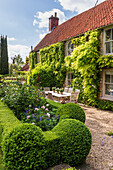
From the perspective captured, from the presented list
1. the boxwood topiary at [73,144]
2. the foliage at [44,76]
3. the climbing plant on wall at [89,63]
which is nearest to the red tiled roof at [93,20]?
the climbing plant on wall at [89,63]

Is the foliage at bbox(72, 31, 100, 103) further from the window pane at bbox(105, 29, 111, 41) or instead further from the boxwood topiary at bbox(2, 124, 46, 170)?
the boxwood topiary at bbox(2, 124, 46, 170)

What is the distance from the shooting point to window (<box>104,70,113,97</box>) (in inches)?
320

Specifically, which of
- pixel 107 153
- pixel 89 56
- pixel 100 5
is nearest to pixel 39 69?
pixel 89 56

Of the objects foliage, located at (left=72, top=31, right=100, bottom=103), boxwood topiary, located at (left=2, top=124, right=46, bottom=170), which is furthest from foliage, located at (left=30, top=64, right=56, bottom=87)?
boxwood topiary, located at (left=2, top=124, right=46, bottom=170)

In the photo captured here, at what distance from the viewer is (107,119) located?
623cm

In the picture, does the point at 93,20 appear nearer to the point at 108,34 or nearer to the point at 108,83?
the point at 108,34

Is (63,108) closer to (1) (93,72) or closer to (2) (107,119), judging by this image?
(2) (107,119)

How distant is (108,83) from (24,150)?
7095 millimetres

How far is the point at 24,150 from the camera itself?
2199mm

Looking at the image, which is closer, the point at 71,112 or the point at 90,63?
the point at 71,112

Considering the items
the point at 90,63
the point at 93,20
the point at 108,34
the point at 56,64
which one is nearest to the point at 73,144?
the point at 90,63

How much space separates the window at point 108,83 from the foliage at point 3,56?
27.8 meters

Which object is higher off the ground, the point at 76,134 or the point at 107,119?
the point at 76,134

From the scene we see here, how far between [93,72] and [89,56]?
0.99 meters
